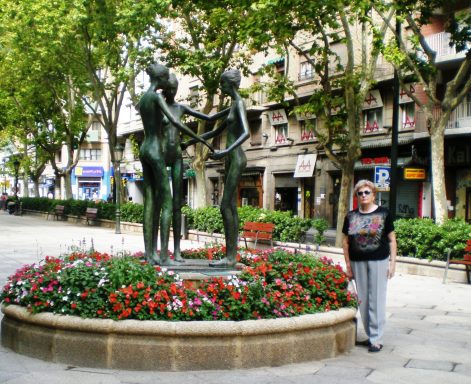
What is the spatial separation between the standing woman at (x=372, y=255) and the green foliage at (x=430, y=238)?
22.8 feet

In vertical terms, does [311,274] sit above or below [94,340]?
above

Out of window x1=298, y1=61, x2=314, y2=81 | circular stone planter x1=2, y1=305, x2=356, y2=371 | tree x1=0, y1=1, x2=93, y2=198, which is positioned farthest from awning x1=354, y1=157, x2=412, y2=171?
circular stone planter x1=2, y1=305, x2=356, y2=371

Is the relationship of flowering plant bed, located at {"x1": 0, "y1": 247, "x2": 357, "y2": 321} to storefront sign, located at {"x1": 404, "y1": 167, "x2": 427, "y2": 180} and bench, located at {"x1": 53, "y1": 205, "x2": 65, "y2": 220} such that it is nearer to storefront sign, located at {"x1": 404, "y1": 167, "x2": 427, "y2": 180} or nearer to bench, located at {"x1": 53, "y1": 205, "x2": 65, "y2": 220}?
storefront sign, located at {"x1": 404, "y1": 167, "x2": 427, "y2": 180}

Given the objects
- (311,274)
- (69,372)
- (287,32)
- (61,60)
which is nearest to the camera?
(69,372)

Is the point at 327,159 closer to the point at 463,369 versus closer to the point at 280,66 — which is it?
the point at 280,66

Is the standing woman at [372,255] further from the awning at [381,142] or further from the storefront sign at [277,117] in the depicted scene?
the storefront sign at [277,117]

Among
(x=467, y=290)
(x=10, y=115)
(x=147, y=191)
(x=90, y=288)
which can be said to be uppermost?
(x=10, y=115)

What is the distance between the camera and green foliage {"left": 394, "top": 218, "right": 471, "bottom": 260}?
12766 mm

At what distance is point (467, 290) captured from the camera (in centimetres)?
1115

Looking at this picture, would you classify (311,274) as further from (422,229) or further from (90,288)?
(422,229)

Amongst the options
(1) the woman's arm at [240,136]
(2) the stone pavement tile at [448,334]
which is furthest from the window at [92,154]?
(2) the stone pavement tile at [448,334]

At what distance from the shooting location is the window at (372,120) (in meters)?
→ 28.0

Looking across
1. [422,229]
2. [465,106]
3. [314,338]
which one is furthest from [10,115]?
[314,338]

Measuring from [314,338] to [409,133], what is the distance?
21.8 meters
